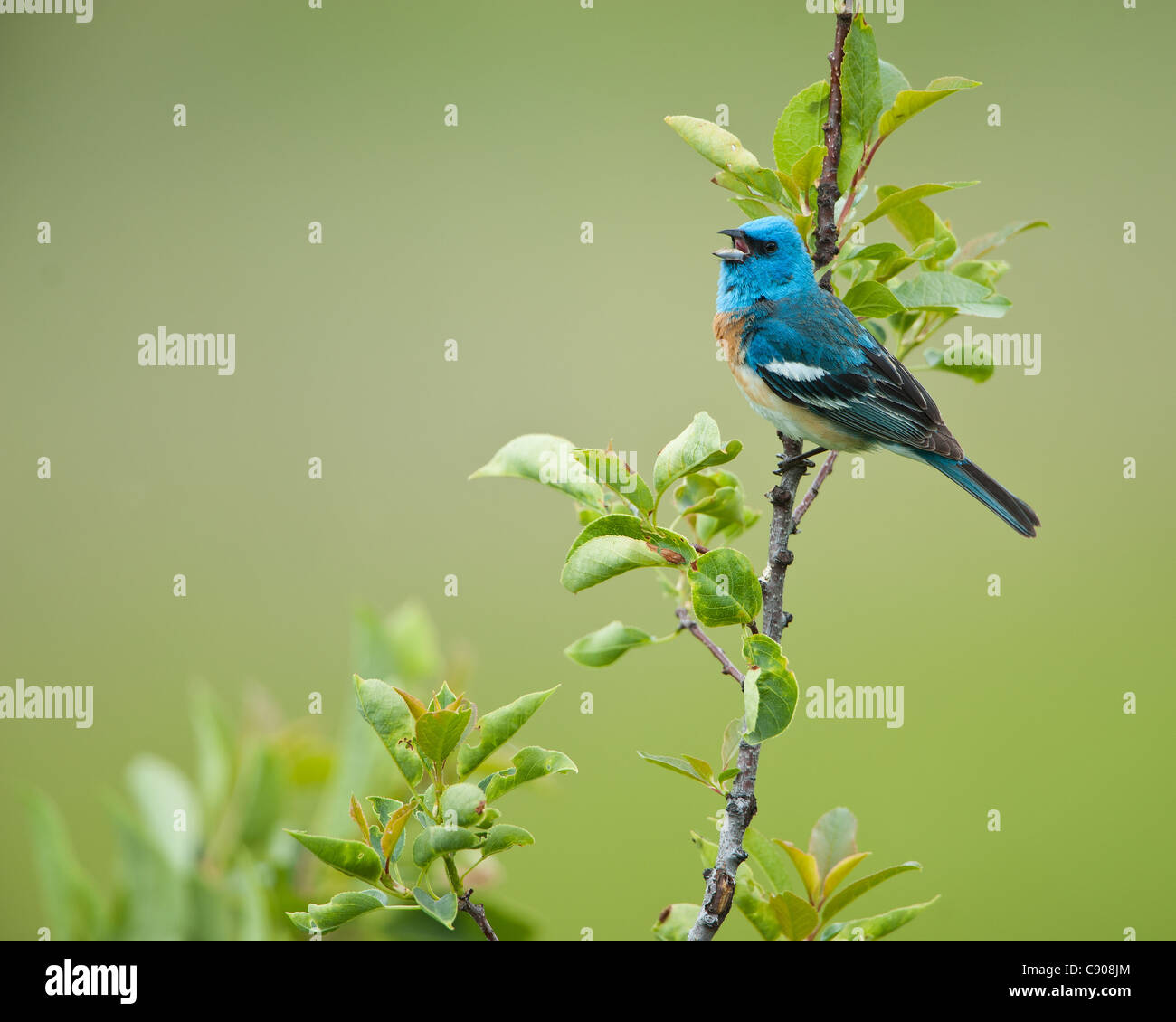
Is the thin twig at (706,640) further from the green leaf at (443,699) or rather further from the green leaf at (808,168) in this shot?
the green leaf at (808,168)

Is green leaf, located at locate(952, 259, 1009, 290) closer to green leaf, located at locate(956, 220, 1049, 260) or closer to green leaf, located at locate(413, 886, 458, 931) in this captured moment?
green leaf, located at locate(956, 220, 1049, 260)

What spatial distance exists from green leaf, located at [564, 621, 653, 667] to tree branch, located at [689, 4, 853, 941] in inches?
8.0

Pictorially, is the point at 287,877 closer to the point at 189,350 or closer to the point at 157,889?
the point at 157,889

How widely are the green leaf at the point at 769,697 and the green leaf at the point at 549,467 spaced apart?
330 millimetres

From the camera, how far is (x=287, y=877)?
1.44m

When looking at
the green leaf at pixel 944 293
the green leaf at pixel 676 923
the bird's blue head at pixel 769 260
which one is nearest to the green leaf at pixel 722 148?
the green leaf at pixel 944 293

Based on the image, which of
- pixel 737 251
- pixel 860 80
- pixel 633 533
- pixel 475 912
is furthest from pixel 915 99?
pixel 475 912

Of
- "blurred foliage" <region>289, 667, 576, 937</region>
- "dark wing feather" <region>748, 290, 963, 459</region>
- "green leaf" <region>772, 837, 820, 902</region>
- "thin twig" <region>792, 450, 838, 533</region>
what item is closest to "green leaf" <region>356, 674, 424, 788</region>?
"blurred foliage" <region>289, 667, 576, 937</region>

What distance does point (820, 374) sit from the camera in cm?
222

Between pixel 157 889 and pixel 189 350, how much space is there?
5.55 metres

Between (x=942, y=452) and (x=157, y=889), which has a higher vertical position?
(x=942, y=452)

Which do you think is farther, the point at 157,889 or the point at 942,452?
the point at 942,452

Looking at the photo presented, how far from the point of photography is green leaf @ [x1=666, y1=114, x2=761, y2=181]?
4.48 ft

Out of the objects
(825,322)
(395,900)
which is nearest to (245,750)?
(395,900)
